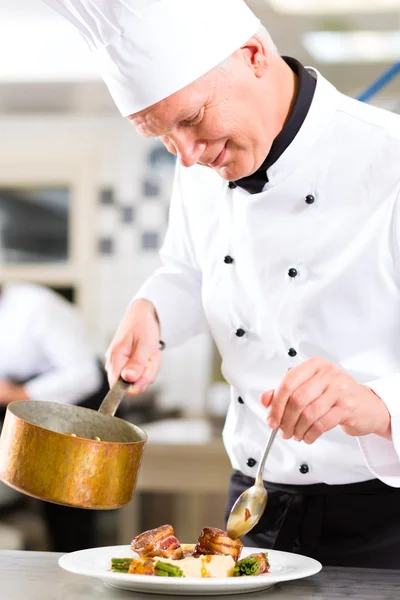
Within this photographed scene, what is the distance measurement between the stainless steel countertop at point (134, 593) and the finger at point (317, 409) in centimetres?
22

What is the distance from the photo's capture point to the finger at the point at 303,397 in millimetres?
1272

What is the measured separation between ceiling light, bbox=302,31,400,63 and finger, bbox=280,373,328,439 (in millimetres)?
3759

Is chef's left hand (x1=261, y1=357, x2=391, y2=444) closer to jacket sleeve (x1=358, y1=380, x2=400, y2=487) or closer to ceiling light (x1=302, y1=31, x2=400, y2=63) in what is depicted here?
jacket sleeve (x1=358, y1=380, x2=400, y2=487)

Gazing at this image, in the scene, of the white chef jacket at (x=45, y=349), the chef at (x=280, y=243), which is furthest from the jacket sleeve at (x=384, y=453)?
the white chef jacket at (x=45, y=349)

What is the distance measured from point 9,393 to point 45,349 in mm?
312

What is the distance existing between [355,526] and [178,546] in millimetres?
399

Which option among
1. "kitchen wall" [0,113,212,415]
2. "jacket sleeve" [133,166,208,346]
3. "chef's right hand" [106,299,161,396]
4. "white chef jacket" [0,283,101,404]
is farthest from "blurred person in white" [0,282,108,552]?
"chef's right hand" [106,299,161,396]

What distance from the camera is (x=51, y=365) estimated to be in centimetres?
446

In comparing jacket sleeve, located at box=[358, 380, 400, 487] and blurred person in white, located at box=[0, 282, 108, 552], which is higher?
blurred person in white, located at box=[0, 282, 108, 552]

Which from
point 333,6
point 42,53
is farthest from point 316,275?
point 42,53

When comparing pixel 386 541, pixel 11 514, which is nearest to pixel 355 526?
pixel 386 541

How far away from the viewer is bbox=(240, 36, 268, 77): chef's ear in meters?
1.49

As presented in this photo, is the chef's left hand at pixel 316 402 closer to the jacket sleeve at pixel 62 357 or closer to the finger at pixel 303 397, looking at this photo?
the finger at pixel 303 397

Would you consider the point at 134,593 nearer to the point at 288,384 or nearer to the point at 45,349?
the point at 288,384
